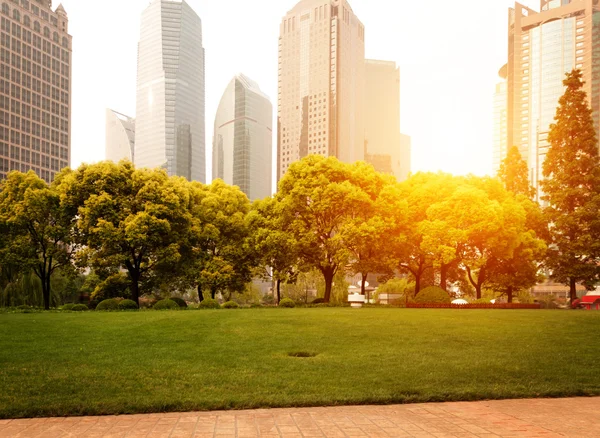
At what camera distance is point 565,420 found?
25.7 ft

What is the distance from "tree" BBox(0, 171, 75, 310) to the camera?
3644cm

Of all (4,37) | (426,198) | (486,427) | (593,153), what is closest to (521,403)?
(486,427)

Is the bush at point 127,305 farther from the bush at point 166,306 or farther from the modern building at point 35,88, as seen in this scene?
the modern building at point 35,88

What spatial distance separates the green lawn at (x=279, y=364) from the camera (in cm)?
911

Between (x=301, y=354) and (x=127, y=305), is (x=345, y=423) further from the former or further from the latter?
(x=127, y=305)

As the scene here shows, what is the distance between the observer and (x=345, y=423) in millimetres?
7625

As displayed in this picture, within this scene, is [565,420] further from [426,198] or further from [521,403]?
[426,198]

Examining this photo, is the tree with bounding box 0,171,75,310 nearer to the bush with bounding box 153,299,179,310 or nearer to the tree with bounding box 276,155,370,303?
the bush with bounding box 153,299,179,310

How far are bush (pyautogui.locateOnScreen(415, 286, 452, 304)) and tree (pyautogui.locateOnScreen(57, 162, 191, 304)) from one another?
17236 mm

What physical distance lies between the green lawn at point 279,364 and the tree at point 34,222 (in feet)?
61.5

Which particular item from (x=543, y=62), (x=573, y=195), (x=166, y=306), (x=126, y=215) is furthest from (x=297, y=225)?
(x=543, y=62)

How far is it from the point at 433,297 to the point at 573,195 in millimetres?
17908

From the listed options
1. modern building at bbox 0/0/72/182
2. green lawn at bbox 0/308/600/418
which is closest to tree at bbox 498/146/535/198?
green lawn at bbox 0/308/600/418

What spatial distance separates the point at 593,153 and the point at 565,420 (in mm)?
44107
